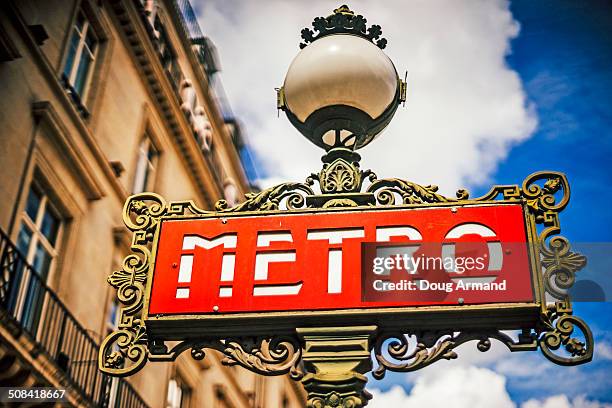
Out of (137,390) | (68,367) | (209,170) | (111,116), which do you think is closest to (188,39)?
(209,170)

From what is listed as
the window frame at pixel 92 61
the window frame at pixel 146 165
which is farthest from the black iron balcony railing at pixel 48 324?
the window frame at pixel 146 165

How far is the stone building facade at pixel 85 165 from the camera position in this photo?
1295 centimetres

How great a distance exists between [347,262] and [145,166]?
55.2 feet

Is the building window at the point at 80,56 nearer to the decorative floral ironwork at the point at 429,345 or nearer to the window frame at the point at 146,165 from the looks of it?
the window frame at the point at 146,165

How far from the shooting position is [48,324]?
13180mm

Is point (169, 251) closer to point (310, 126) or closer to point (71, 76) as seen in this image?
point (310, 126)

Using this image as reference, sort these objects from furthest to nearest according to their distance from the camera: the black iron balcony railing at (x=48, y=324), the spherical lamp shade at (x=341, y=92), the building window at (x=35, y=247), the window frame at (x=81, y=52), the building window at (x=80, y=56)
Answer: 1. the building window at (x=80, y=56)
2. the window frame at (x=81, y=52)
3. the building window at (x=35, y=247)
4. the black iron balcony railing at (x=48, y=324)
5. the spherical lamp shade at (x=341, y=92)

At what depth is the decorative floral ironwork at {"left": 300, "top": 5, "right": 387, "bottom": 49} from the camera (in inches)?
185

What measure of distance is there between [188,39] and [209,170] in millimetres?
3705

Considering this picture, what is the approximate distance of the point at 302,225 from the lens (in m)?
3.83

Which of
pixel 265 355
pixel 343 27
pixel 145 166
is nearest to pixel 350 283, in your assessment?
pixel 265 355

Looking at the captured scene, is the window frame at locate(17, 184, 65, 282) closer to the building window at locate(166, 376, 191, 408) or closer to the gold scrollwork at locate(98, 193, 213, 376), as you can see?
the building window at locate(166, 376, 191, 408)

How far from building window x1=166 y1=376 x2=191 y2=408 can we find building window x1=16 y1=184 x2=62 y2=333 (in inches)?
268

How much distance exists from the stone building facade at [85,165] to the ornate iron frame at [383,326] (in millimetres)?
8054
